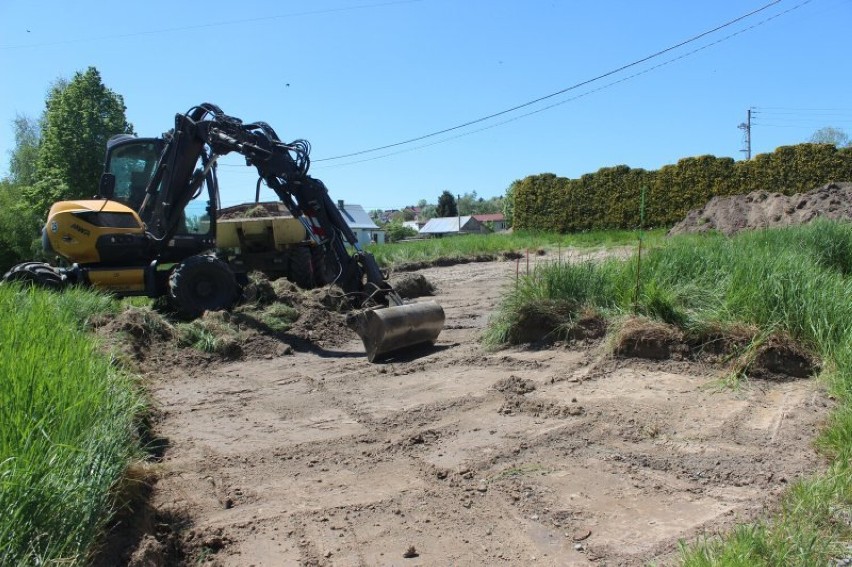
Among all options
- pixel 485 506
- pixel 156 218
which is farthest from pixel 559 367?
pixel 156 218

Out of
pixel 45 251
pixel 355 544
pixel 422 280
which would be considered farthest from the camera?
pixel 422 280

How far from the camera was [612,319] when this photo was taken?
22.6ft

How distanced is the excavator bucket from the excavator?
881 mm

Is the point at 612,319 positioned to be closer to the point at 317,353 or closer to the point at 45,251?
the point at 317,353

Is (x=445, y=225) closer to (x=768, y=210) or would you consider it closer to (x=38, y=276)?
(x=768, y=210)

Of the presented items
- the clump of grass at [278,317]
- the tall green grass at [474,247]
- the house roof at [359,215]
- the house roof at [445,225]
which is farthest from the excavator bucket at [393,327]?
the house roof at [445,225]

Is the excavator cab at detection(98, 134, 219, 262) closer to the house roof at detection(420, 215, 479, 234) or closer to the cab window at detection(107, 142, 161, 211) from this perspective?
the cab window at detection(107, 142, 161, 211)

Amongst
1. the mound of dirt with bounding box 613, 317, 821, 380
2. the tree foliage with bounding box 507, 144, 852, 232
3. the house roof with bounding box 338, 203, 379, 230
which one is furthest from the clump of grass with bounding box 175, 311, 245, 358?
the house roof with bounding box 338, 203, 379, 230

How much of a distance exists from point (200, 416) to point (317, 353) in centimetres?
295

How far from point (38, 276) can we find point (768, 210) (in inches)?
739

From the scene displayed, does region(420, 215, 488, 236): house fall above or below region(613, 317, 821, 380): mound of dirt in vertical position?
above

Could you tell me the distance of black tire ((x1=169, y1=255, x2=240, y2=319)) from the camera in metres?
10.1

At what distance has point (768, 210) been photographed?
66.7 feet

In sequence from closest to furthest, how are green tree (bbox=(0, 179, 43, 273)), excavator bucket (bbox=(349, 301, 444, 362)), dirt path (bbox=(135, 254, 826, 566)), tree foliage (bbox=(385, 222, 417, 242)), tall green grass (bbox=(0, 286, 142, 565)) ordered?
1. tall green grass (bbox=(0, 286, 142, 565))
2. dirt path (bbox=(135, 254, 826, 566))
3. excavator bucket (bbox=(349, 301, 444, 362))
4. green tree (bbox=(0, 179, 43, 273))
5. tree foliage (bbox=(385, 222, 417, 242))
